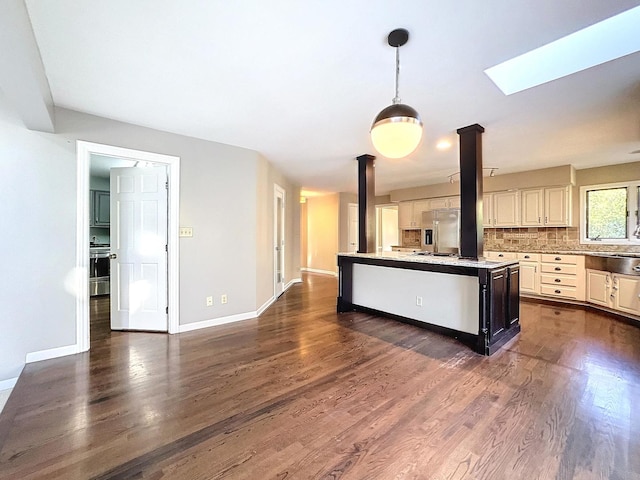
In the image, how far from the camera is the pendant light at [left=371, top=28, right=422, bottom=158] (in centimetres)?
180

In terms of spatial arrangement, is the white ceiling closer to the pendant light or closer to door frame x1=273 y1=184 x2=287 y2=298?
the pendant light

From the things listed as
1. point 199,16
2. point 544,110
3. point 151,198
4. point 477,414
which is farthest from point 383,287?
point 199,16

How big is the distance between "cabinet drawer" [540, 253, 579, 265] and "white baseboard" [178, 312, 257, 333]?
512 centimetres

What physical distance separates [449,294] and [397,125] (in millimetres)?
2381

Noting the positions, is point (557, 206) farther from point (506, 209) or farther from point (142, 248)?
point (142, 248)

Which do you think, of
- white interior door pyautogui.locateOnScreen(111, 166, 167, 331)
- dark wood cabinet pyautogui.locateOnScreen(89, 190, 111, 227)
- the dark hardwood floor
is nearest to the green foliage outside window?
the dark hardwood floor

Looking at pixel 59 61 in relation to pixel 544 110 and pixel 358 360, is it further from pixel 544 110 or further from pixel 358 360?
pixel 544 110

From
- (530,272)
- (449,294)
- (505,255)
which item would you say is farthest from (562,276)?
(449,294)

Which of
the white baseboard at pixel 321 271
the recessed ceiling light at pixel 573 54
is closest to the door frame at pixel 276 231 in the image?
the white baseboard at pixel 321 271

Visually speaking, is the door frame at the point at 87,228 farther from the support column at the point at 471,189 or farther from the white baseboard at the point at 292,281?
the support column at the point at 471,189

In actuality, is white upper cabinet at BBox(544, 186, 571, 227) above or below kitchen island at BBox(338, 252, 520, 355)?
above

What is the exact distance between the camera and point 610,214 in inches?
196

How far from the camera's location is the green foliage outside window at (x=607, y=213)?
486 cm

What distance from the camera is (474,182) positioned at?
3.31 m
